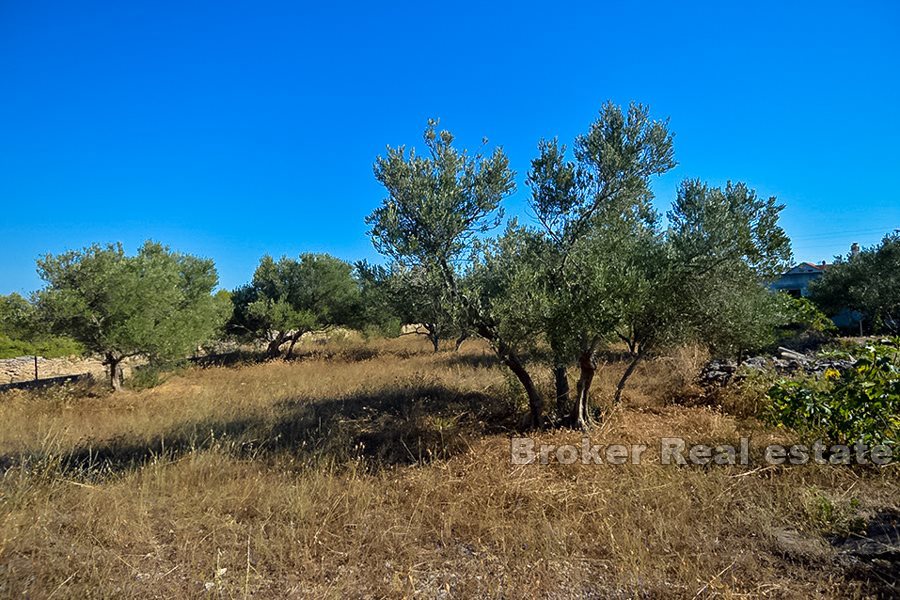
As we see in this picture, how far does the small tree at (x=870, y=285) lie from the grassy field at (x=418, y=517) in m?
16.6

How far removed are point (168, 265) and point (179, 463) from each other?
12.3m

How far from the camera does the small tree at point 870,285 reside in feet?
55.3

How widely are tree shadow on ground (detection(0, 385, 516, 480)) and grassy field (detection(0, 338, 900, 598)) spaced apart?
0.18 ft

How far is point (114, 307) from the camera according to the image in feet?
36.0

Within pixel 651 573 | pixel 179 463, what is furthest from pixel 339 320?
pixel 651 573

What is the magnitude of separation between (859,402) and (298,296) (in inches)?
782

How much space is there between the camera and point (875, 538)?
3.22 meters

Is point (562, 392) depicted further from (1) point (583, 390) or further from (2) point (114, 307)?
(2) point (114, 307)

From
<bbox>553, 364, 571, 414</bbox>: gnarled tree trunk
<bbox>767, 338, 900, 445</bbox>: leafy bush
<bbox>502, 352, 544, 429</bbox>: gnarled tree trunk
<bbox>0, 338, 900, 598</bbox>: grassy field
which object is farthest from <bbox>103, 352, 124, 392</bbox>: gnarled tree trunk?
<bbox>767, 338, 900, 445</bbox>: leafy bush

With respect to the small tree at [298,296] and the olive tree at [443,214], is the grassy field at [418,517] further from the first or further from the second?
the small tree at [298,296]

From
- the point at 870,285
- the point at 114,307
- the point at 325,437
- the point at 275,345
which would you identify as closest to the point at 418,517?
the point at 325,437

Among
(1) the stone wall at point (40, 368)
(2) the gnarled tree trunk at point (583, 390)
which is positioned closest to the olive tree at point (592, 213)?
(2) the gnarled tree trunk at point (583, 390)

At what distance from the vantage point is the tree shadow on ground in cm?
537

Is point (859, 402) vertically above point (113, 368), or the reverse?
point (113, 368)
